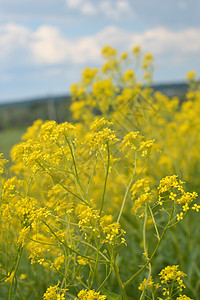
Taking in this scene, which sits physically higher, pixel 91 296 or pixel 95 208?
pixel 95 208

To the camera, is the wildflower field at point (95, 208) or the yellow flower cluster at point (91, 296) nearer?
the yellow flower cluster at point (91, 296)

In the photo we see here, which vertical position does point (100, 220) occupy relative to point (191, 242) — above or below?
above

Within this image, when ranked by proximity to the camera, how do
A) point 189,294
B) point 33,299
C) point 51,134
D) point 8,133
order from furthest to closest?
1. point 8,133
2. point 33,299
3. point 189,294
4. point 51,134

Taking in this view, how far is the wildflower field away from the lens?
4.54ft

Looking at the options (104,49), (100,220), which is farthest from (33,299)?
(104,49)

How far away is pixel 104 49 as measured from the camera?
4332 mm

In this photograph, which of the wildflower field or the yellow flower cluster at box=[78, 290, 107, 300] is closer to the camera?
the yellow flower cluster at box=[78, 290, 107, 300]

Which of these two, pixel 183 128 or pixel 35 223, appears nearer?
pixel 35 223

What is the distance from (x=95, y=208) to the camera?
69.8 inches

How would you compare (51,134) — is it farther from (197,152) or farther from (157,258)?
(197,152)

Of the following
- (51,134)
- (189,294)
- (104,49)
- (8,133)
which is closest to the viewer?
(51,134)

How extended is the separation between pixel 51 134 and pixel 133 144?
1.28 ft

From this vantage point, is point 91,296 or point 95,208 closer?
point 91,296

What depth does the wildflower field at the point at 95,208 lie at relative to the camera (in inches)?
54.5
